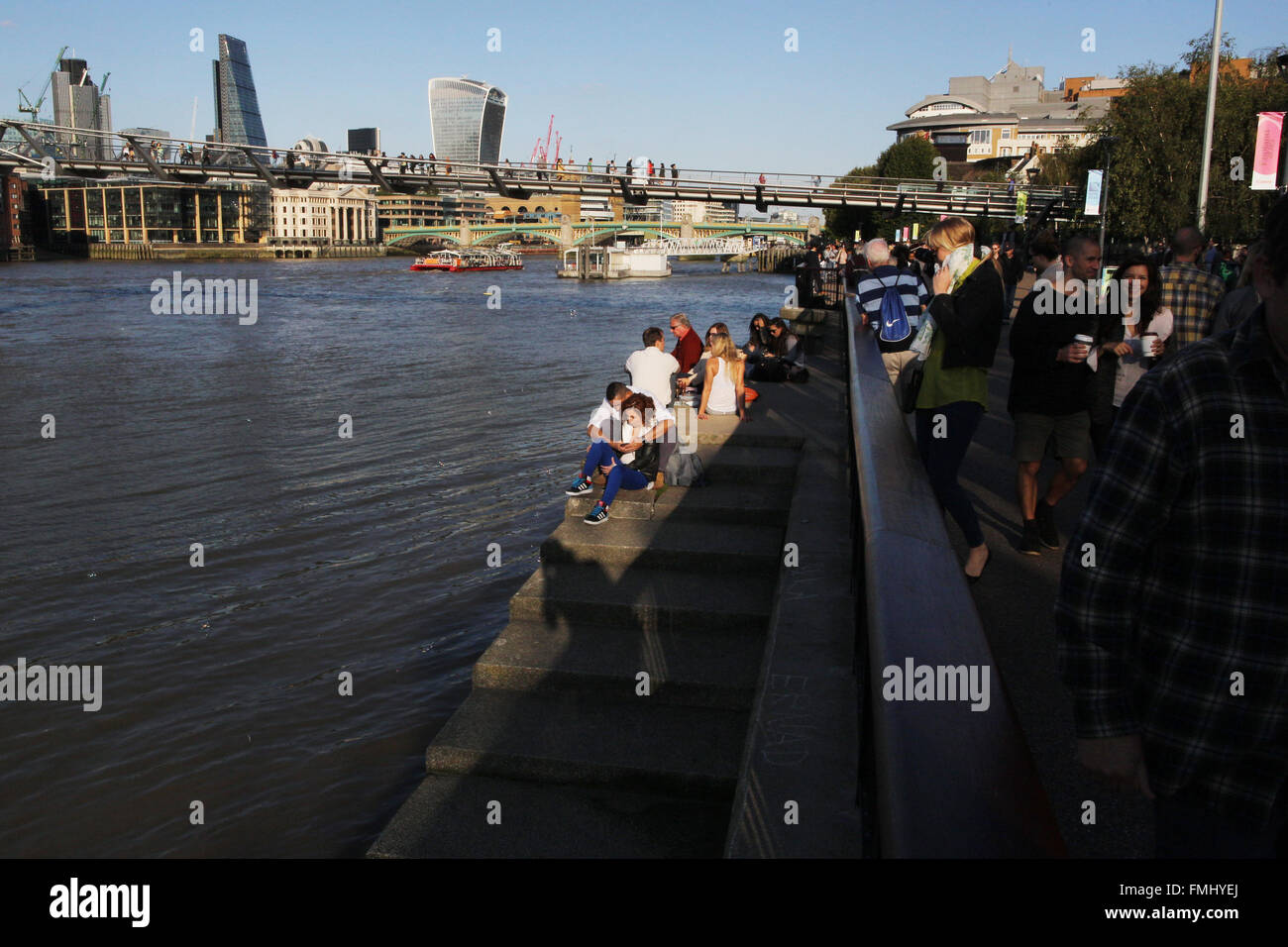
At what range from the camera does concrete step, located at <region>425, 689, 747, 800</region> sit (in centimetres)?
523

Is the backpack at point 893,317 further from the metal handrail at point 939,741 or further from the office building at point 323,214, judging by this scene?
the office building at point 323,214

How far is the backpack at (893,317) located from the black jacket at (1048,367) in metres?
1.85

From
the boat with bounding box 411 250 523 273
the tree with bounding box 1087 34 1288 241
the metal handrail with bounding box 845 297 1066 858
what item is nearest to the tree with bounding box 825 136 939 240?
the boat with bounding box 411 250 523 273

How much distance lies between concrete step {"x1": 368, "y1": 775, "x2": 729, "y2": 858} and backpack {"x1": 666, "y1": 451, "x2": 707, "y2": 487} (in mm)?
3502

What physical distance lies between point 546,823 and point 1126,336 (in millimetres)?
4546

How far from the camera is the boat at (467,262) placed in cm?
10556

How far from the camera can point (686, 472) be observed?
27.6 ft

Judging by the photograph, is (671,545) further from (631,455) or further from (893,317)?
(893,317)

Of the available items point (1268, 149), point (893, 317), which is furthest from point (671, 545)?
point (1268, 149)

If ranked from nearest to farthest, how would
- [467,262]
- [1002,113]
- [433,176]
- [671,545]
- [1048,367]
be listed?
[1048,367], [671,545], [433,176], [467,262], [1002,113]

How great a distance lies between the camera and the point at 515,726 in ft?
18.6

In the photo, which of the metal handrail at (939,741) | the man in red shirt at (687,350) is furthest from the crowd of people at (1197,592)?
the man in red shirt at (687,350)

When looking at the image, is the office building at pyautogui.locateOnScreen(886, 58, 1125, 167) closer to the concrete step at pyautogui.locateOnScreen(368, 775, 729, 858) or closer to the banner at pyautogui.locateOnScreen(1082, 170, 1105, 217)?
the banner at pyautogui.locateOnScreen(1082, 170, 1105, 217)

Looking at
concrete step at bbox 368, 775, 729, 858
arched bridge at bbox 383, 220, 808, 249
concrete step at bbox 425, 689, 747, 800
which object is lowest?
concrete step at bbox 368, 775, 729, 858
